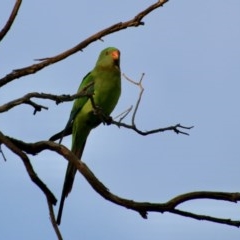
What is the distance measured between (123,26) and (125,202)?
2.99 ft

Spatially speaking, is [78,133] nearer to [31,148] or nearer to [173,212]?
[31,148]

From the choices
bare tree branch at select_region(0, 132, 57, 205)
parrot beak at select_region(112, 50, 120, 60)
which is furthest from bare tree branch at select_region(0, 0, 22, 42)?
parrot beak at select_region(112, 50, 120, 60)

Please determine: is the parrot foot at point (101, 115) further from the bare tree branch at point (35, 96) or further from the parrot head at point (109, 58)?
the parrot head at point (109, 58)

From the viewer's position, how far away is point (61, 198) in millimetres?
5457

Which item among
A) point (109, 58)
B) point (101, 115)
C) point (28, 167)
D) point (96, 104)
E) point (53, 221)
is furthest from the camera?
point (109, 58)

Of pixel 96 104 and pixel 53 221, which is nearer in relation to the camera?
pixel 53 221

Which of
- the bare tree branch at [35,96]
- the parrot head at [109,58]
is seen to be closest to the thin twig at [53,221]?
the bare tree branch at [35,96]

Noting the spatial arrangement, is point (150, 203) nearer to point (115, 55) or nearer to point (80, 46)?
point (80, 46)

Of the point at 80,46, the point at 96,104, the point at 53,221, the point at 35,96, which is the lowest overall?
the point at 53,221

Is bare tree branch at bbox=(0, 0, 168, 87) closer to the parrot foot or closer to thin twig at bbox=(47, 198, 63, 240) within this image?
thin twig at bbox=(47, 198, 63, 240)

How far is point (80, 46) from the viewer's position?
11.3ft

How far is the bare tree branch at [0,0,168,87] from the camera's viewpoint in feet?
11.1

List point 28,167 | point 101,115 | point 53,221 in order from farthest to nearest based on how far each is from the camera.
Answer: point 101,115 → point 28,167 → point 53,221

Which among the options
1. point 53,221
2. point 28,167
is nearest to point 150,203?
point 53,221
